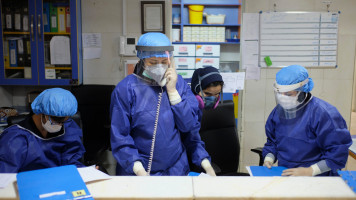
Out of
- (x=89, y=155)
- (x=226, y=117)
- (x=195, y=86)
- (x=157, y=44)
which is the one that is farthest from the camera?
(x=89, y=155)

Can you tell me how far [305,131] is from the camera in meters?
1.65

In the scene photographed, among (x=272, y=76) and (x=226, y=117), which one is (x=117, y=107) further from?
(x=272, y=76)

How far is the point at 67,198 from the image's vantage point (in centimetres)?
69

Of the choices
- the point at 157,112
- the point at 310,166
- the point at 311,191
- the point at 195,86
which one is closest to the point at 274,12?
the point at 195,86

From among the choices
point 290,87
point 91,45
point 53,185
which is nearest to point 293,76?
point 290,87

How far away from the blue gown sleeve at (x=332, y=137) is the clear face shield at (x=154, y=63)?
2.80 ft

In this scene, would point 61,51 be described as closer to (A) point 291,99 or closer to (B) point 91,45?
(B) point 91,45

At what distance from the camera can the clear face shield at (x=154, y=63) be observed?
1435mm

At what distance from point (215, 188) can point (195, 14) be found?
442cm

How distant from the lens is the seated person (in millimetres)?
1831

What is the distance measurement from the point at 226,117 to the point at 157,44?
111cm

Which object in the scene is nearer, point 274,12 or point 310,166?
point 310,166

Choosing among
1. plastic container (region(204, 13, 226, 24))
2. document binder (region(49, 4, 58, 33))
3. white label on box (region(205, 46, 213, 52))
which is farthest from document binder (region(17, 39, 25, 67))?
plastic container (region(204, 13, 226, 24))

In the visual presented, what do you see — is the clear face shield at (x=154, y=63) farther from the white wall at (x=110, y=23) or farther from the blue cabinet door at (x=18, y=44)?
the blue cabinet door at (x=18, y=44)
